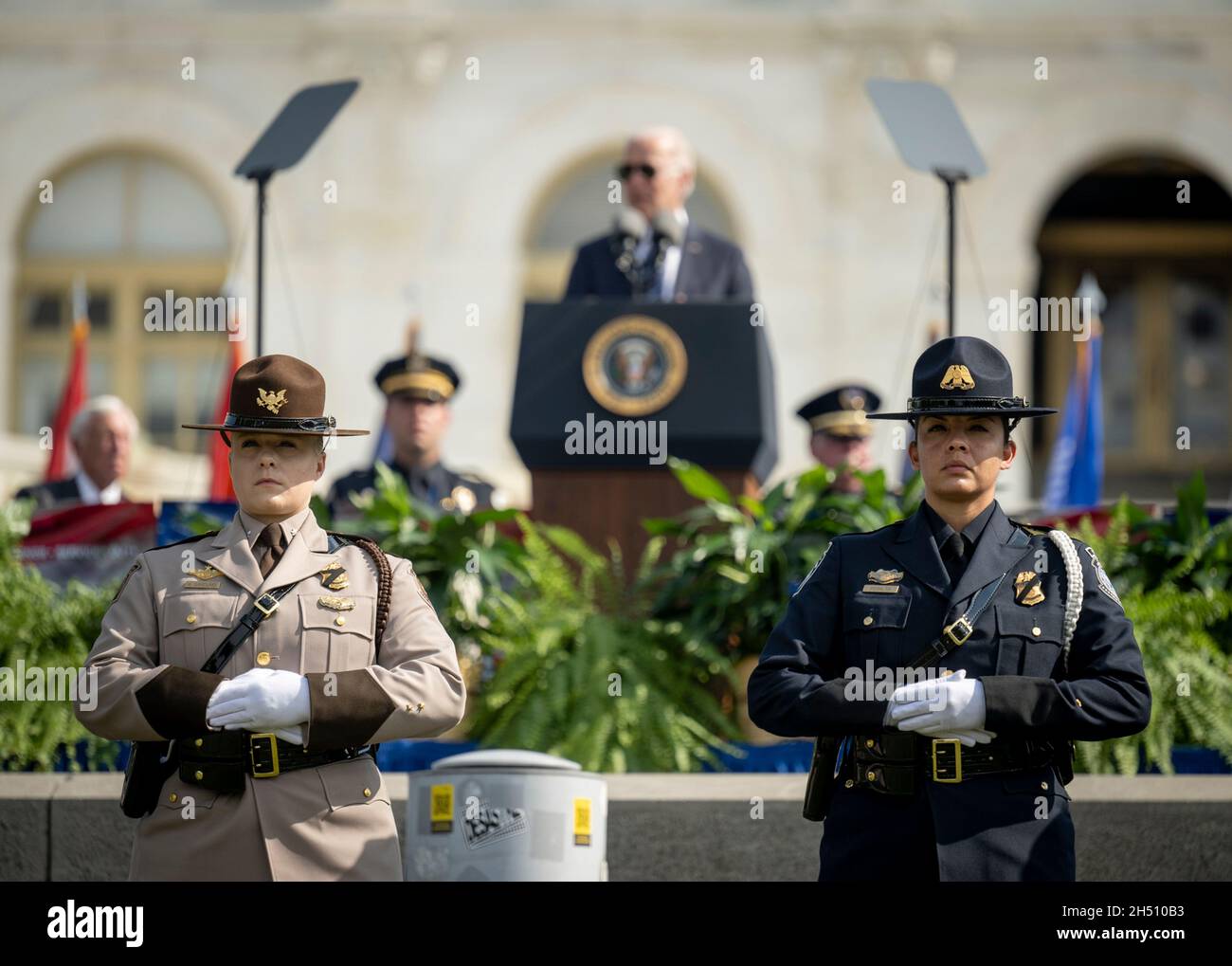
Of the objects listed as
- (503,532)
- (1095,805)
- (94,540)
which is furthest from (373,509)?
(1095,805)

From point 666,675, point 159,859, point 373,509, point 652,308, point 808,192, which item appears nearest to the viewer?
point 159,859

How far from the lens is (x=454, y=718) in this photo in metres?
4.45

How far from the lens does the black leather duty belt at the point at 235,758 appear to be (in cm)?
434

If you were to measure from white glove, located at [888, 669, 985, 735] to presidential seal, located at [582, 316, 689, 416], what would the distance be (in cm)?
373

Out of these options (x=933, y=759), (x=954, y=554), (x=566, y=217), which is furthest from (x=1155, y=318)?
(x=933, y=759)

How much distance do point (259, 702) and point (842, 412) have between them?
17.8 ft

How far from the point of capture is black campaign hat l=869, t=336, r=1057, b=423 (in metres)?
4.47

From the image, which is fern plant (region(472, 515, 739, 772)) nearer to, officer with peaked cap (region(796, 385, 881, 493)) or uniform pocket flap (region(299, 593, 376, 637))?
uniform pocket flap (region(299, 593, 376, 637))

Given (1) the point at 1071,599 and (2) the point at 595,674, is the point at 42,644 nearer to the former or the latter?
(2) the point at 595,674

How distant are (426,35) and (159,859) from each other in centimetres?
1664

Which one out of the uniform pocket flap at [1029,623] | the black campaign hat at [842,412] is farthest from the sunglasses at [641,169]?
the uniform pocket flap at [1029,623]

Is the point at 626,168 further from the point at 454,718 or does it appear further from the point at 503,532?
the point at 454,718

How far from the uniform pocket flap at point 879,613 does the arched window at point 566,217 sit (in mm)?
16016

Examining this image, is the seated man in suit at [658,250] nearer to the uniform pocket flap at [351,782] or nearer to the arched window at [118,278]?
the uniform pocket flap at [351,782]
